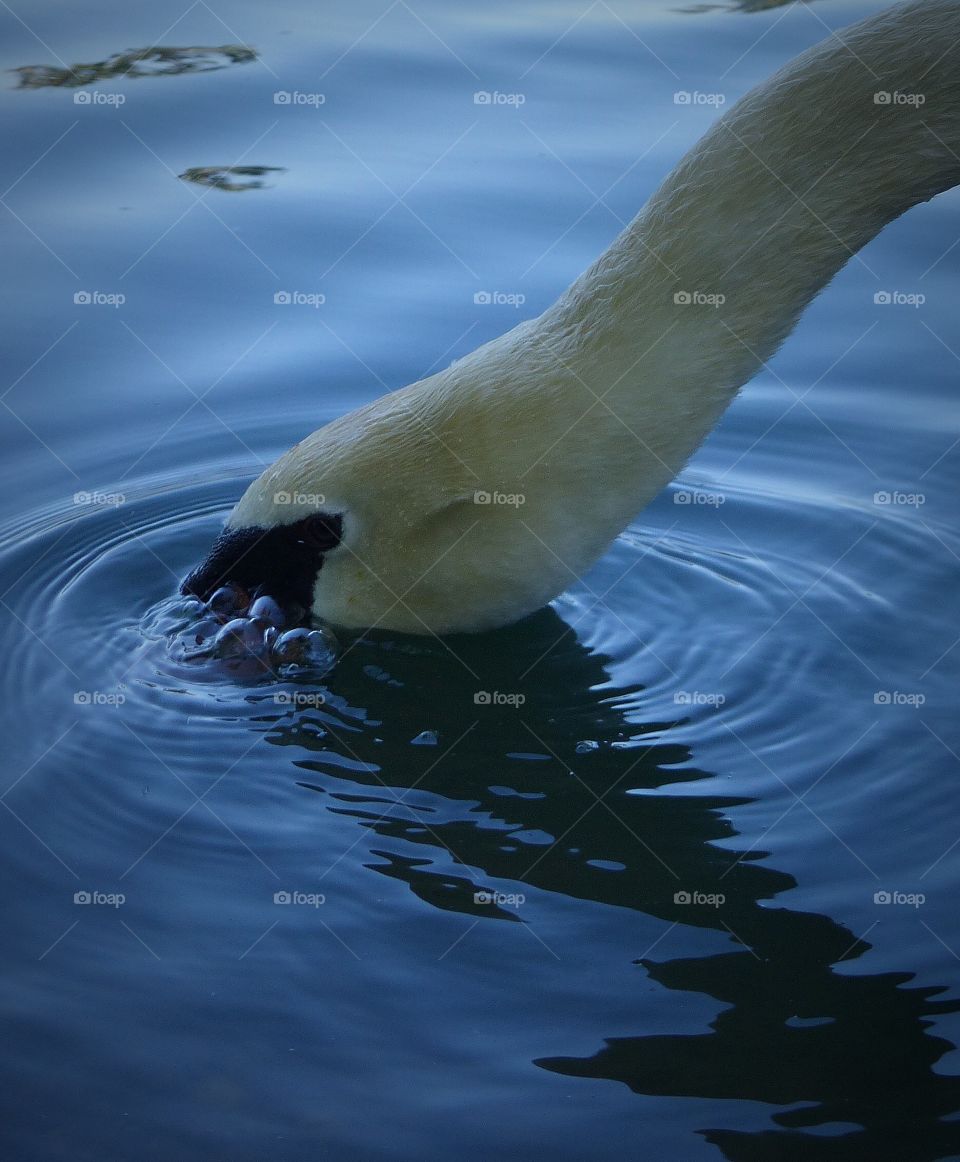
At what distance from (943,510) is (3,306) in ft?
13.6

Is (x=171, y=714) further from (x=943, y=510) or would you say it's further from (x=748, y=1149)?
(x=943, y=510)

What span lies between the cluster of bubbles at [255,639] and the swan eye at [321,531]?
232 mm

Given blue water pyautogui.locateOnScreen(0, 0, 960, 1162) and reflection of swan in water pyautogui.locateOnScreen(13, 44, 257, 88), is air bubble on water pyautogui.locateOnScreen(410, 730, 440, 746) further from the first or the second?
reflection of swan in water pyautogui.locateOnScreen(13, 44, 257, 88)

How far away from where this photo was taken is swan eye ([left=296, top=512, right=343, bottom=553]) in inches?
189

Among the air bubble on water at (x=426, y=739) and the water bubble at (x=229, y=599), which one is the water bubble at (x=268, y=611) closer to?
the water bubble at (x=229, y=599)

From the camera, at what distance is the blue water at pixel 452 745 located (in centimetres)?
364

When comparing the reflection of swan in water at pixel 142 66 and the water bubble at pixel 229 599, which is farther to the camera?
the reflection of swan in water at pixel 142 66

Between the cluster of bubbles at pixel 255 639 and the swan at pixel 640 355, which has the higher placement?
the swan at pixel 640 355

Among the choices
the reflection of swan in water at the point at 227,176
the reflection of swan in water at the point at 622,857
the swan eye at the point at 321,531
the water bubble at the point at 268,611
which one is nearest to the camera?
the reflection of swan in water at the point at 622,857

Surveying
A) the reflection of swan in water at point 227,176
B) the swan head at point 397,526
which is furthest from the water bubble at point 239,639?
the reflection of swan in water at point 227,176

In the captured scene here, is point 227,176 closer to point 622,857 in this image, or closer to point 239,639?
point 239,639

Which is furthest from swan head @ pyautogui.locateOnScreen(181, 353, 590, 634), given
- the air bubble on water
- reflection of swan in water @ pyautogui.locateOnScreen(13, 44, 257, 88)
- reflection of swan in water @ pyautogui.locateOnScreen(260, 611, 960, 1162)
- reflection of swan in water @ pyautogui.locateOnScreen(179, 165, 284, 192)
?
reflection of swan in water @ pyautogui.locateOnScreen(13, 44, 257, 88)

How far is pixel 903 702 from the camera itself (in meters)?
5.11

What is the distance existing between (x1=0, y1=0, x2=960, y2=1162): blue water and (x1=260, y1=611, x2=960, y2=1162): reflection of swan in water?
12mm
